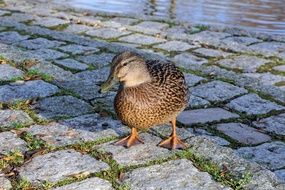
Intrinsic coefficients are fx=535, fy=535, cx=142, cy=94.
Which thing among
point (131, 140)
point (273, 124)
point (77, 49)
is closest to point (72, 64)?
point (77, 49)

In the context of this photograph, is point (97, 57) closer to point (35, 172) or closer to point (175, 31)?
point (175, 31)

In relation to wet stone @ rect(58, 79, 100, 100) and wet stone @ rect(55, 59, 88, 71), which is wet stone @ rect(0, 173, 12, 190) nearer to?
wet stone @ rect(58, 79, 100, 100)

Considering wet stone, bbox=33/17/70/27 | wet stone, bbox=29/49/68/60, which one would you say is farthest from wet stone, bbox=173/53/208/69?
wet stone, bbox=33/17/70/27

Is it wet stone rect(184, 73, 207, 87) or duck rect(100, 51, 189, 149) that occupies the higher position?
duck rect(100, 51, 189, 149)

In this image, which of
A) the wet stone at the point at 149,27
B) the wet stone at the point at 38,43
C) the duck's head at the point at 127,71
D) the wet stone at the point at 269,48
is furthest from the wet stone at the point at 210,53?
the duck's head at the point at 127,71

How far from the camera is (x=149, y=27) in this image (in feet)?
25.8

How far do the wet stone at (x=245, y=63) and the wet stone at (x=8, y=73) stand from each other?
7.41ft

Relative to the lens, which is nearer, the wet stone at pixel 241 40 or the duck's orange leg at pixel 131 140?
the duck's orange leg at pixel 131 140

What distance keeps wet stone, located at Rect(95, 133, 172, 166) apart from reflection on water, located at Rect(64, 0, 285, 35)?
16.4 feet

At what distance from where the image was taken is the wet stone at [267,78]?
17.9ft

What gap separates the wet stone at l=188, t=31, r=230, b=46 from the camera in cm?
693

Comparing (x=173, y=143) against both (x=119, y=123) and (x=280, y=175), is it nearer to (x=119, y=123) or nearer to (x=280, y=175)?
(x=119, y=123)

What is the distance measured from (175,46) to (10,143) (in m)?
3.34

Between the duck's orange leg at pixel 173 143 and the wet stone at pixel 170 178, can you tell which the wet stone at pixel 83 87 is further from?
the wet stone at pixel 170 178
